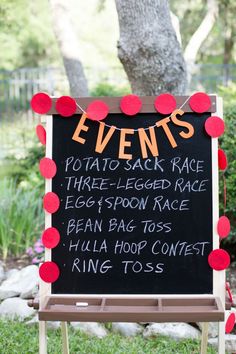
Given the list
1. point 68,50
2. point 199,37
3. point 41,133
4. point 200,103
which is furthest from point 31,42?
point 200,103

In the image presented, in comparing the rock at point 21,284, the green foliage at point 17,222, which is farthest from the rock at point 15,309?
the green foliage at point 17,222

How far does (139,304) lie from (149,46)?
8.05 ft

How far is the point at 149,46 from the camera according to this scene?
173 inches

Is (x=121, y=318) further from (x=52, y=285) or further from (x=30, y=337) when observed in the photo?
(x=30, y=337)

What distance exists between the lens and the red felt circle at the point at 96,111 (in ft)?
8.70

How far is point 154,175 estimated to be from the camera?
268 centimetres

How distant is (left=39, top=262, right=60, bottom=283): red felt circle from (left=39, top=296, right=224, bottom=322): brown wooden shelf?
0.09 metres

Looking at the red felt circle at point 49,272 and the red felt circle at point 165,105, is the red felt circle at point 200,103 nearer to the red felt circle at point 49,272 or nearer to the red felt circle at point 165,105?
A: the red felt circle at point 165,105

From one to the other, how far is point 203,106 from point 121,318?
1.06 metres

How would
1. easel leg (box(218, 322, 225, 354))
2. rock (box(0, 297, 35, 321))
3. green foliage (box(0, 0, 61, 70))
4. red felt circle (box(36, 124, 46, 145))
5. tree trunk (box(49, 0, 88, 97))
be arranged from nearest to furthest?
easel leg (box(218, 322, 225, 354))
red felt circle (box(36, 124, 46, 145))
rock (box(0, 297, 35, 321))
tree trunk (box(49, 0, 88, 97))
green foliage (box(0, 0, 61, 70))

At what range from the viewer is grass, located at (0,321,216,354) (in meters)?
3.46

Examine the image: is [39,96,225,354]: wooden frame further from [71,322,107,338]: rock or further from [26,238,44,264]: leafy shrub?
[26,238,44,264]: leafy shrub

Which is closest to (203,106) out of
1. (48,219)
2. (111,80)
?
(48,219)

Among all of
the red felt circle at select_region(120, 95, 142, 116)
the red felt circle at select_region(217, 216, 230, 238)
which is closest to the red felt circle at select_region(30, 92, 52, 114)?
the red felt circle at select_region(120, 95, 142, 116)
